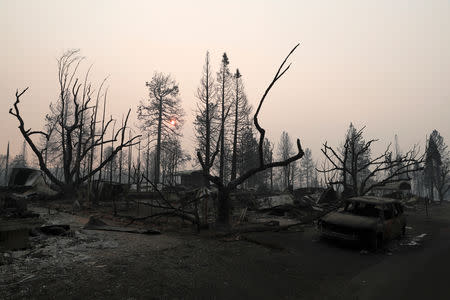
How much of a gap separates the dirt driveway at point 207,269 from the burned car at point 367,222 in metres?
0.44

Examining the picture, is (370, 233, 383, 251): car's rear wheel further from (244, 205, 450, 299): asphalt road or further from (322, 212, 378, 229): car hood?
(322, 212, 378, 229): car hood

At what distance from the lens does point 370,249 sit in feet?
30.7

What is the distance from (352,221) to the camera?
9602 mm

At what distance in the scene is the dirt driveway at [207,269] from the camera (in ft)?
16.4

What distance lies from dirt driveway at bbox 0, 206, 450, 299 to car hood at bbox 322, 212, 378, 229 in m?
0.79

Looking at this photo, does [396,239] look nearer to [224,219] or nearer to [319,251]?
[319,251]

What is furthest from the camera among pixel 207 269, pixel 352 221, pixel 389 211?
pixel 389 211

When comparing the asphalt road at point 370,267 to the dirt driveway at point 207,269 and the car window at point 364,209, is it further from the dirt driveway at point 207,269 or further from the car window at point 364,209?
the car window at point 364,209

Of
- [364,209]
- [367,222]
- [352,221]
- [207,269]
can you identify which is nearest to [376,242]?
[367,222]

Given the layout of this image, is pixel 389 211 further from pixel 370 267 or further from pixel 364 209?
pixel 370 267

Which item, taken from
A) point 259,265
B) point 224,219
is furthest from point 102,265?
point 224,219

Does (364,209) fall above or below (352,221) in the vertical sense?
above

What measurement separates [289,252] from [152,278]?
4578mm

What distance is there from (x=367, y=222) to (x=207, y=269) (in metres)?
5.66
